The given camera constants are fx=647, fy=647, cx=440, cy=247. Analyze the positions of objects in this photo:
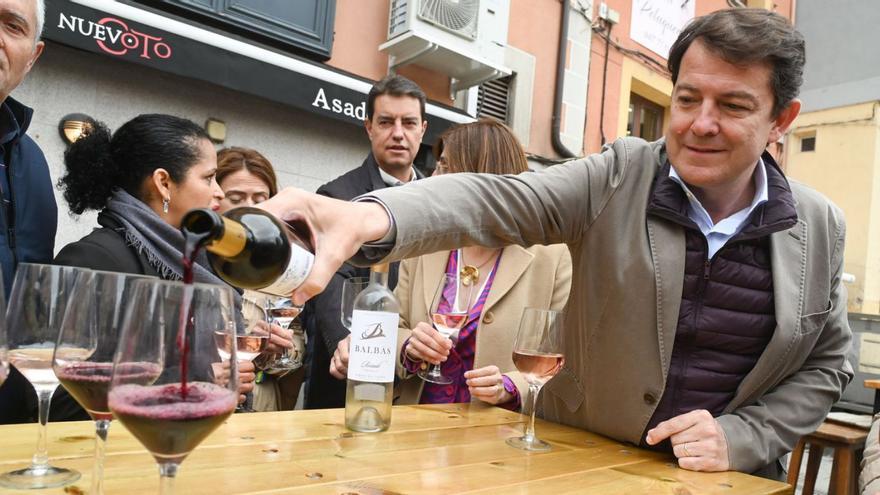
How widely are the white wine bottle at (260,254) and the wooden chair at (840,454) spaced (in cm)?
392

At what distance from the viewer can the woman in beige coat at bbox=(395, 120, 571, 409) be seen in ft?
7.29

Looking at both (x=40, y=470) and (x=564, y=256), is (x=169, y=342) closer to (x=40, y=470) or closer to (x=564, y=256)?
(x=40, y=470)

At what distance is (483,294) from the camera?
2.33 m

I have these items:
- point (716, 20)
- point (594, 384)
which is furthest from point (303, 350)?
point (716, 20)

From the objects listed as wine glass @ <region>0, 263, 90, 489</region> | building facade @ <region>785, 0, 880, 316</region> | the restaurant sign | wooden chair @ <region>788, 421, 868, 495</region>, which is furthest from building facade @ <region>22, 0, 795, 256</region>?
building facade @ <region>785, 0, 880, 316</region>

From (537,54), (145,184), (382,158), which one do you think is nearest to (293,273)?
(145,184)

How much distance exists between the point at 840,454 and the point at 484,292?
3039 mm

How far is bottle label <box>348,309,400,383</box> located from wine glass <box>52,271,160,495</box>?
0.54 meters

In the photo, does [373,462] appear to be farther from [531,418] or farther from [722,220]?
[722,220]

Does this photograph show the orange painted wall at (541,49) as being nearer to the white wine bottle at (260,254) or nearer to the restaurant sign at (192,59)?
the restaurant sign at (192,59)

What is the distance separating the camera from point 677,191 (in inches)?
64.9

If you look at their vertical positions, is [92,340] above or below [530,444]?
above

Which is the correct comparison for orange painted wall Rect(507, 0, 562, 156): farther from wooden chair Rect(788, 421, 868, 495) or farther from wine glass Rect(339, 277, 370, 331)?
wine glass Rect(339, 277, 370, 331)

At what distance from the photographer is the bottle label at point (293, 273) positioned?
1.00 meters
